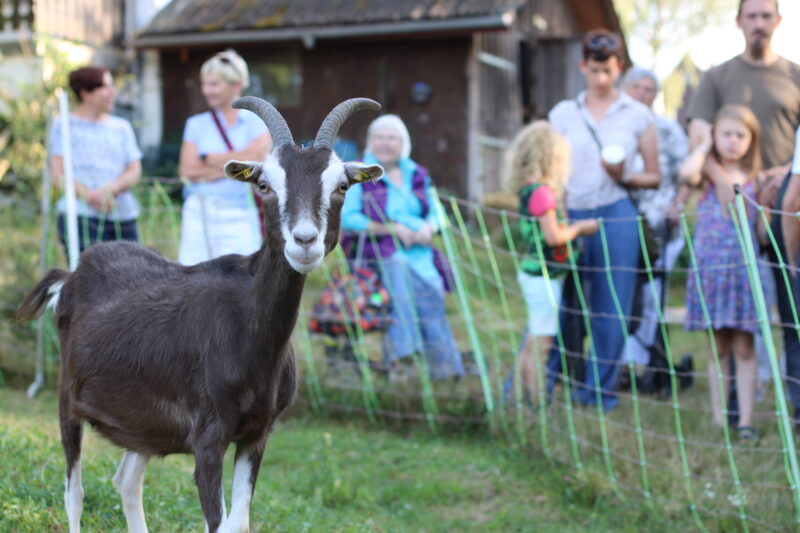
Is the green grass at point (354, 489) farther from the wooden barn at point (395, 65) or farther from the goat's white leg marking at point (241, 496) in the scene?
the wooden barn at point (395, 65)

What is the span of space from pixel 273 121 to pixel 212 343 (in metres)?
0.93

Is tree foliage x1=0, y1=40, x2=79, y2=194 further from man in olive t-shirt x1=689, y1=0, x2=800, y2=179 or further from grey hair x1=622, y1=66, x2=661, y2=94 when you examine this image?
man in olive t-shirt x1=689, y1=0, x2=800, y2=179

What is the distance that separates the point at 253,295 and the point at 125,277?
95 centimetres

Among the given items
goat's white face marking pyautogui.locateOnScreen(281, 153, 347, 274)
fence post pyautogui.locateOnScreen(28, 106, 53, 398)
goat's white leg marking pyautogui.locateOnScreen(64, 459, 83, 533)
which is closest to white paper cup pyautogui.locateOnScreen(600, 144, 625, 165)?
Result: goat's white face marking pyautogui.locateOnScreen(281, 153, 347, 274)

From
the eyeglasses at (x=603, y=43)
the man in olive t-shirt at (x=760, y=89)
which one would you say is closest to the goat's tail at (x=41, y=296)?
the eyeglasses at (x=603, y=43)

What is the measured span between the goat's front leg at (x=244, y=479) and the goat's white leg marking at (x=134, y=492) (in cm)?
67

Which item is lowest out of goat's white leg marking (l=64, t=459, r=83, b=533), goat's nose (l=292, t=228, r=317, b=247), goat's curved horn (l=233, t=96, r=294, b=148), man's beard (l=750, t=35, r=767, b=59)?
goat's white leg marking (l=64, t=459, r=83, b=533)

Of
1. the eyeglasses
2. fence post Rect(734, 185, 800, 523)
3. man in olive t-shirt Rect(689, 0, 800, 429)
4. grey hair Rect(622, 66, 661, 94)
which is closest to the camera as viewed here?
fence post Rect(734, 185, 800, 523)

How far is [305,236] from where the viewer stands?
335 cm

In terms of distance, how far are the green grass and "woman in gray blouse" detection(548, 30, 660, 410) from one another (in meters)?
1.07

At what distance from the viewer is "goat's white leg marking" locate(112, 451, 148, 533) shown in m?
4.30

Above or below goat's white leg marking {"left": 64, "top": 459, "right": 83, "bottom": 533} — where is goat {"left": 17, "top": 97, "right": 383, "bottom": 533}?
above

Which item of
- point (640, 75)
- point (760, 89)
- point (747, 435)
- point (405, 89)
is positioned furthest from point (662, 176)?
point (405, 89)

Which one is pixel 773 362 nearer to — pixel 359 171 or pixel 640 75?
pixel 359 171
